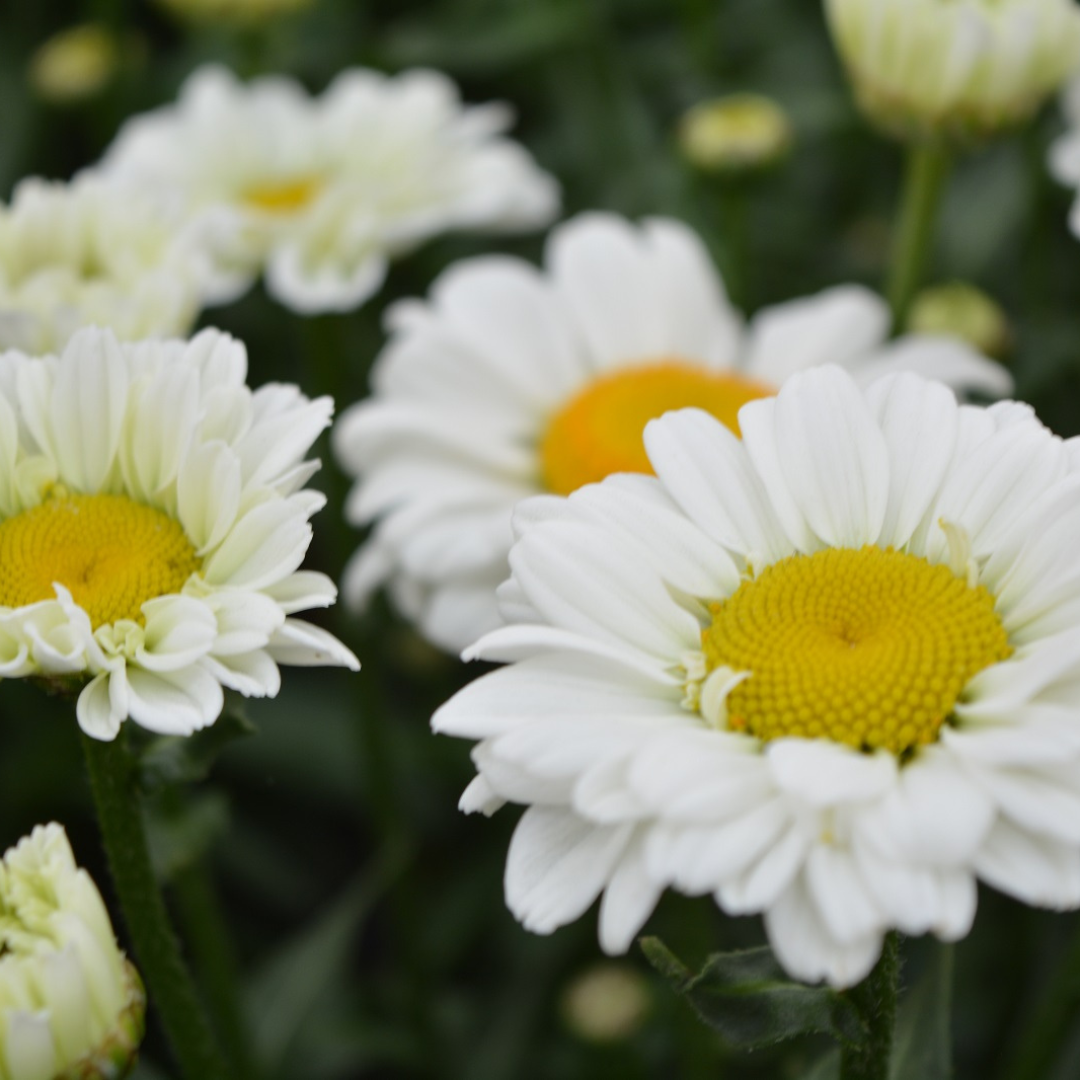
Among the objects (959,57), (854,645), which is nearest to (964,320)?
(959,57)

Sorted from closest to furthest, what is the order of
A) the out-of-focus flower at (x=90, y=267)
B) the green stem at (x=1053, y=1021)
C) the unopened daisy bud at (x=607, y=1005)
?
the green stem at (x=1053, y=1021)
the out-of-focus flower at (x=90, y=267)
the unopened daisy bud at (x=607, y=1005)

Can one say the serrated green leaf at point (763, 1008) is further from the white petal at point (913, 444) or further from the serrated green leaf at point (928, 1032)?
the white petal at point (913, 444)

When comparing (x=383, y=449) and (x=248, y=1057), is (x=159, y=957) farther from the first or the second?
(x=383, y=449)

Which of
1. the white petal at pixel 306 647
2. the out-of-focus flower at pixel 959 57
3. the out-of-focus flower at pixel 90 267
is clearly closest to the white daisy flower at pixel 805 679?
the white petal at pixel 306 647

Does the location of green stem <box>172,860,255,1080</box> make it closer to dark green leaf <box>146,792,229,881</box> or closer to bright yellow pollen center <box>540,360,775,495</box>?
dark green leaf <box>146,792,229,881</box>

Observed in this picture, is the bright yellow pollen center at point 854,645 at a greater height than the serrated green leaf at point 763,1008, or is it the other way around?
the bright yellow pollen center at point 854,645

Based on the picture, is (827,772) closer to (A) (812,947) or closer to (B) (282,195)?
(A) (812,947)
